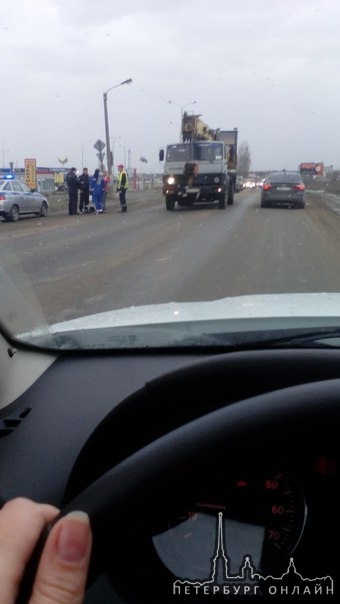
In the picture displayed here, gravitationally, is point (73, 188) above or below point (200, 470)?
below

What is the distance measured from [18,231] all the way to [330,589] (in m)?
18.7

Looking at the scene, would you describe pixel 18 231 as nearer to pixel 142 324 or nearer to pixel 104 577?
pixel 142 324

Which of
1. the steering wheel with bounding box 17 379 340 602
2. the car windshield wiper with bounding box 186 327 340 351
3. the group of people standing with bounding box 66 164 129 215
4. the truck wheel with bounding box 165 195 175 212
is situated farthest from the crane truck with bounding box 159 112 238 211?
the steering wheel with bounding box 17 379 340 602

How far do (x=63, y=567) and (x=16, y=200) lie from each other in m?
24.8

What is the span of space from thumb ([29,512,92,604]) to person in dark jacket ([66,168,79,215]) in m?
27.8

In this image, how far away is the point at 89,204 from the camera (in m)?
31.2

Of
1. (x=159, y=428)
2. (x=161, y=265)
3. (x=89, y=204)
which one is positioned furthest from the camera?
(x=89, y=204)

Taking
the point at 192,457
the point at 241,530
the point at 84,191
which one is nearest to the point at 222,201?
the point at 84,191

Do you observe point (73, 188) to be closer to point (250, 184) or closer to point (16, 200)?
point (16, 200)

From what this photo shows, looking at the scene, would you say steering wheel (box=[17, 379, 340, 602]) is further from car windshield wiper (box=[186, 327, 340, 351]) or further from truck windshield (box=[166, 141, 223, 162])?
truck windshield (box=[166, 141, 223, 162])

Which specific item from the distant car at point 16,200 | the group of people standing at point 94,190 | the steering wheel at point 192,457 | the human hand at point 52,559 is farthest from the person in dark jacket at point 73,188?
the human hand at point 52,559

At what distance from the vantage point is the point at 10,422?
3.02 meters

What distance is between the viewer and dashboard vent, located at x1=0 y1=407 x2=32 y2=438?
2.97m

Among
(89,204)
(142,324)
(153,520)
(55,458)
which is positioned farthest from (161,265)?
(89,204)
